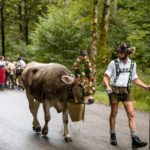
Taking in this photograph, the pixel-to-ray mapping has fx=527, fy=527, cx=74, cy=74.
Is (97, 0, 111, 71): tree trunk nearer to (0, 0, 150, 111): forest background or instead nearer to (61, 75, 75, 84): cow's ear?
(0, 0, 150, 111): forest background

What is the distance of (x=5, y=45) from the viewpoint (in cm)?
5275

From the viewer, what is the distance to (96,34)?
1006 inches

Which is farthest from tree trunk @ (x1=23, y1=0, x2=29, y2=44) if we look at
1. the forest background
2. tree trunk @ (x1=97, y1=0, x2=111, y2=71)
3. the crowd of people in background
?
tree trunk @ (x1=97, y1=0, x2=111, y2=71)

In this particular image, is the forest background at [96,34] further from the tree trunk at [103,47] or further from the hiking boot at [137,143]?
the hiking boot at [137,143]

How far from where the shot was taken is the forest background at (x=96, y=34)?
20.9 m

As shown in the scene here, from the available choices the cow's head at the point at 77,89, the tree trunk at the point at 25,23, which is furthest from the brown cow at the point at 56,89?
the tree trunk at the point at 25,23

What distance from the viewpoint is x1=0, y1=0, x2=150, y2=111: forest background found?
20852 mm

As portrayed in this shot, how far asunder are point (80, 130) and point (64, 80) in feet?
6.53

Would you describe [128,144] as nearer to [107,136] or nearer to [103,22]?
[107,136]

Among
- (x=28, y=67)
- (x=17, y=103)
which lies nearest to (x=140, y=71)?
(x=17, y=103)

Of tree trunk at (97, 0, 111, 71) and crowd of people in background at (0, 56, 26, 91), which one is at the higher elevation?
tree trunk at (97, 0, 111, 71)

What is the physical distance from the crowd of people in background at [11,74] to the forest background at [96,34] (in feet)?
12.2

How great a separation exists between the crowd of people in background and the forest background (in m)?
3.71

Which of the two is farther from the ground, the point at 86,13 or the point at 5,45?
the point at 86,13
